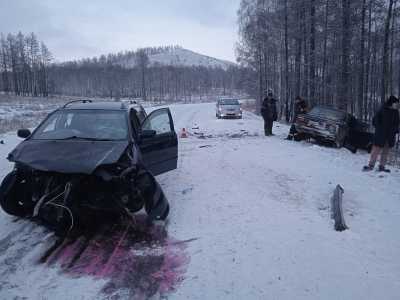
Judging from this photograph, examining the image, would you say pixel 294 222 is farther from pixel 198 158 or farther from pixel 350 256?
pixel 198 158

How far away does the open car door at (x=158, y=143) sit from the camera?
19.3 feet

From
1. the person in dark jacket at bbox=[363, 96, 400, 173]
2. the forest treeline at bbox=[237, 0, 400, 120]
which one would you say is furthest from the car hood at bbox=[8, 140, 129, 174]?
the forest treeline at bbox=[237, 0, 400, 120]

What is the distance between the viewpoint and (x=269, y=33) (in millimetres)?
27828

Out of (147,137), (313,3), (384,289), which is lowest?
(384,289)

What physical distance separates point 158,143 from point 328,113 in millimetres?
9364

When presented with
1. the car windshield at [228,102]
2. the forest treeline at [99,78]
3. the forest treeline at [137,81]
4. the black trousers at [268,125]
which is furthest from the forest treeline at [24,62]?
the black trousers at [268,125]

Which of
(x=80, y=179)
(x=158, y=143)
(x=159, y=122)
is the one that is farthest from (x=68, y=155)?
(x=159, y=122)

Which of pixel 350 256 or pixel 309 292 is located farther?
pixel 350 256

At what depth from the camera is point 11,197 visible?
4641 mm

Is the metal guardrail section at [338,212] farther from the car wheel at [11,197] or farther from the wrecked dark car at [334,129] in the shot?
the wrecked dark car at [334,129]

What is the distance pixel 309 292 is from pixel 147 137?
11.5ft

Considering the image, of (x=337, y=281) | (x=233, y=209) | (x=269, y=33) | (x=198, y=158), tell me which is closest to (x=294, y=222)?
(x=233, y=209)

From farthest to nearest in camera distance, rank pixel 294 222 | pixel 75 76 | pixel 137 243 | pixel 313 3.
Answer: pixel 75 76
pixel 313 3
pixel 294 222
pixel 137 243

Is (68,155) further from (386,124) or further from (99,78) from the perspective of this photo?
(99,78)
